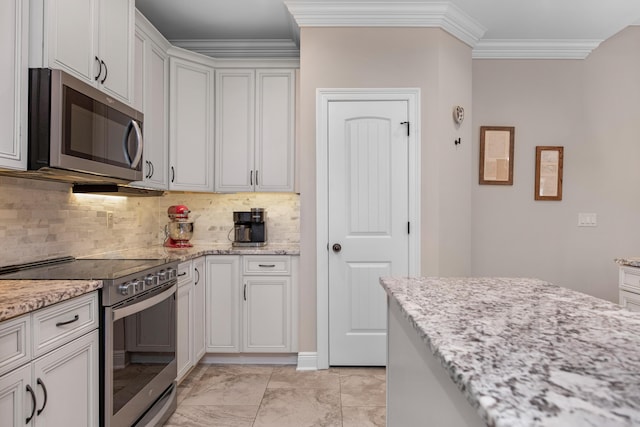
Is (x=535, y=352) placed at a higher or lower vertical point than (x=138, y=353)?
higher

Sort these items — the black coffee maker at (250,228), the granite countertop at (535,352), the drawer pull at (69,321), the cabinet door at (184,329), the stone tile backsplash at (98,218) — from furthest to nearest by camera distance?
1. the black coffee maker at (250,228)
2. the cabinet door at (184,329)
3. the stone tile backsplash at (98,218)
4. the drawer pull at (69,321)
5. the granite countertop at (535,352)

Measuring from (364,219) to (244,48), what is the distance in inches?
78.4

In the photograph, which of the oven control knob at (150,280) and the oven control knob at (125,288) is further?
the oven control knob at (150,280)

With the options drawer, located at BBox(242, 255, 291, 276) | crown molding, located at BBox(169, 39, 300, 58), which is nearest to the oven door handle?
drawer, located at BBox(242, 255, 291, 276)

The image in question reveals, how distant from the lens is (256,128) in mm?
3383

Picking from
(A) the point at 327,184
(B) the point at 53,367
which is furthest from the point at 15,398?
(A) the point at 327,184

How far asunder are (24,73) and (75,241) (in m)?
1.18

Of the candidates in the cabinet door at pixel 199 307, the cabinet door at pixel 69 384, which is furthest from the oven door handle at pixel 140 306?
the cabinet door at pixel 199 307

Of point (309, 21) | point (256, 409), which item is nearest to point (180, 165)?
point (309, 21)

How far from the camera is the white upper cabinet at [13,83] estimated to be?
1.46 metres

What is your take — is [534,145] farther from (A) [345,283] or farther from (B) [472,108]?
(A) [345,283]

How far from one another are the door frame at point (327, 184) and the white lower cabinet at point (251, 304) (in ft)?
0.72

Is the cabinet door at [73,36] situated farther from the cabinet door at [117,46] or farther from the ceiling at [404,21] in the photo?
the ceiling at [404,21]

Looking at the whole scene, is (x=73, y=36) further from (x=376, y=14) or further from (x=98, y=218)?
(x=376, y=14)
